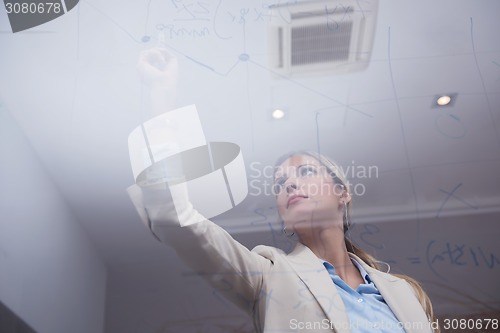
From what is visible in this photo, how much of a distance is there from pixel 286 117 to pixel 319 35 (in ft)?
0.49

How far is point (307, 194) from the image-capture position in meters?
0.71

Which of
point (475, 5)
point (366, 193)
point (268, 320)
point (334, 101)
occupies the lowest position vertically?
point (268, 320)

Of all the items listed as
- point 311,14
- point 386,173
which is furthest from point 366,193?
point 311,14

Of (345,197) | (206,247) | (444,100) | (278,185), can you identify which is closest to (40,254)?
(206,247)

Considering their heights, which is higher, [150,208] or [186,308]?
[150,208]

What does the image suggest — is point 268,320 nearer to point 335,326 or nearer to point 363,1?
point 335,326

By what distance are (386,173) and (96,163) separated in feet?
1.62

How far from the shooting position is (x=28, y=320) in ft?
1.96

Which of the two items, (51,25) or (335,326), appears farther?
(51,25)

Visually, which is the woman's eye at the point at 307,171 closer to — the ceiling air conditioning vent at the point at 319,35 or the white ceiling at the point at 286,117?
the white ceiling at the point at 286,117

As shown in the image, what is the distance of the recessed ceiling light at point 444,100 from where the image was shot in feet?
2.57

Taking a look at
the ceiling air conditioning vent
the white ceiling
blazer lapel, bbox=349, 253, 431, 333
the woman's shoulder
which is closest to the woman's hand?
the white ceiling

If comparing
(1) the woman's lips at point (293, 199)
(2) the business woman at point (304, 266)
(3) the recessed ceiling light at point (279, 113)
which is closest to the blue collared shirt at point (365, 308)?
(2) the business woman at point (304, 266)

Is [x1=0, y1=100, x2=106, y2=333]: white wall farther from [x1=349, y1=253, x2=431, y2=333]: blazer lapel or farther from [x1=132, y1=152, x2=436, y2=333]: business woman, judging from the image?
[x1=349, y1=253, x2=431, y2=333]: blazer lapel
